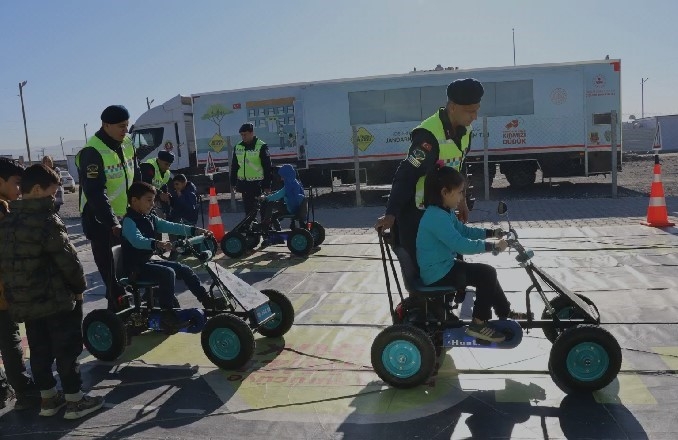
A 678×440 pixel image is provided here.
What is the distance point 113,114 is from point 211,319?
6.32ft

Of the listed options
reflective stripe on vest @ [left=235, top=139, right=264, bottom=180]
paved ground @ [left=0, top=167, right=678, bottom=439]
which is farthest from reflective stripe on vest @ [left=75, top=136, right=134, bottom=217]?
reflective stripe on vest @ [left=235, top=139, right=264, bottom=180]

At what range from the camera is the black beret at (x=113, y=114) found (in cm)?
523

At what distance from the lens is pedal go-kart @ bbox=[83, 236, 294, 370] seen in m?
4.58

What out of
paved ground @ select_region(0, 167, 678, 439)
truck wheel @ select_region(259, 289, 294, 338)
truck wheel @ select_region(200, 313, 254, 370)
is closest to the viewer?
paved ground @ select_region(0, 167, 678, 439)

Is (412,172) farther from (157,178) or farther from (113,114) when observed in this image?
(157,178)

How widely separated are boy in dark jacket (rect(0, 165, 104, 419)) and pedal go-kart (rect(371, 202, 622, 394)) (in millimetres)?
1898

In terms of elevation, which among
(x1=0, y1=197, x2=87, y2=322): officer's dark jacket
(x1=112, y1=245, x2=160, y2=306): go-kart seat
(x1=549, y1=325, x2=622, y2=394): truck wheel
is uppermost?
Answer: (x1=0, y1=197, x2=87, y2=322): officer's dark jacket

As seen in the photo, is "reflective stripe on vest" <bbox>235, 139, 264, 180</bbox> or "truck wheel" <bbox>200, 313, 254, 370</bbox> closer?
"truck wheel" <bbox>200, 313, 254, 370</bbox>

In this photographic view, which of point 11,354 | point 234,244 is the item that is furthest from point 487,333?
point 234,244

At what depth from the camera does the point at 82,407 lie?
3994 mm

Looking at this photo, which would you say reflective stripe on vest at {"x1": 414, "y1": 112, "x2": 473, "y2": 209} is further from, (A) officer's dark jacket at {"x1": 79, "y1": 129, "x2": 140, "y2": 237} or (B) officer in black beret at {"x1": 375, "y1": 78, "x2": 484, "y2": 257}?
(A) officer's dark jacket at {"x1": 79, "y1": 129, "x2": 140, "y2": 237}

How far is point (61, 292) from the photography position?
3.90 m

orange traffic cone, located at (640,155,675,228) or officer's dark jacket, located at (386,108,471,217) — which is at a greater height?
officer's dark jacket, located at (386,108,471,217)

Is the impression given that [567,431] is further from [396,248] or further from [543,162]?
[543,162]
